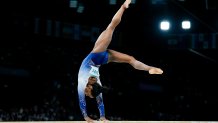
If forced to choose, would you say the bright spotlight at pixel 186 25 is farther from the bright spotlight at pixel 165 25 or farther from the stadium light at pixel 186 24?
the bright spotlight at pixel 165 25

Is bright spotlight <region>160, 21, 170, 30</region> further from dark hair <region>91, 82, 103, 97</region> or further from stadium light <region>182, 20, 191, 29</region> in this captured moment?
dark hair <region>91, 82, 103, 97</region>

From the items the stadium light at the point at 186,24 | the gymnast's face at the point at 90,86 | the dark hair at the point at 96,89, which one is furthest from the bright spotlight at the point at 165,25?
the dark hair at the point at 96,89

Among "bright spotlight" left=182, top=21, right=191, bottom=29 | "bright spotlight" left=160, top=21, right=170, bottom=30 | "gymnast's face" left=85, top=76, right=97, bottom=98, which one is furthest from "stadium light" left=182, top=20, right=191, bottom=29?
"gymnast's face" left=85, top=76, right=97, bottom=98

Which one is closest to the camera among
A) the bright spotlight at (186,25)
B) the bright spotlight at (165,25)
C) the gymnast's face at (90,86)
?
the gymnast's face at (90,86)

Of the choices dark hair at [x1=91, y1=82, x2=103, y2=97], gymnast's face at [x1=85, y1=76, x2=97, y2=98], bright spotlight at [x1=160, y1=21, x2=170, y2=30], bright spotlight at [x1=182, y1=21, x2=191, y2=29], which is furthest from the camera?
bright spotlight at [x1=160, y1=21, x2=170, y2=30]

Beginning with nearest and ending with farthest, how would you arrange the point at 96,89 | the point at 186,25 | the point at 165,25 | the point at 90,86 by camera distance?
the point at 96,89 < the point at 90,86 < the point at 186,25 < the point at 165,25

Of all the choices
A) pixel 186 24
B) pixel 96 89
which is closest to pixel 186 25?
pixel 186 24

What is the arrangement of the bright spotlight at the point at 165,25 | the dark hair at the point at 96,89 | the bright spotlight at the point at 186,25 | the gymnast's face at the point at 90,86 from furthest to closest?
the bright spotlight at the point at 165,25
the bright spotlight at the point at 186,25
the gymnast's face at the point at 90,86
the dark hair at the point at 96,89

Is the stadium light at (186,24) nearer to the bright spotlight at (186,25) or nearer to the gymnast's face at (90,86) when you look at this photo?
the bright spotlight at (186,25)

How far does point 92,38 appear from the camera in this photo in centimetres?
1423

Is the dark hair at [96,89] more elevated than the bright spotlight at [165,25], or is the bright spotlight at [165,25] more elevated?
the bright spotlight at [165,25]

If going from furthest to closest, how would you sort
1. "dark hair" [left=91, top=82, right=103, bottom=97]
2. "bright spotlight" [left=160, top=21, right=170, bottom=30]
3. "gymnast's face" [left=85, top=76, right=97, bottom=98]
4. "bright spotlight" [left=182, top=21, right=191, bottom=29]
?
1. "bright spotlight" [left=160, top=21, right=170, bottom=30]
2. "bright spotlight" [left=182, top=21, right=191, bottom=29]
3. "gymnast's face" [left=85, top=76, right=97, bottom=98]
4. "dark hair" [left=91, top=82, right=103, bottom=97]

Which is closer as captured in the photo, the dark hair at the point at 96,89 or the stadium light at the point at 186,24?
the dark hair at the point at 96,89

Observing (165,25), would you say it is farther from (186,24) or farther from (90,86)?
(90,86)
